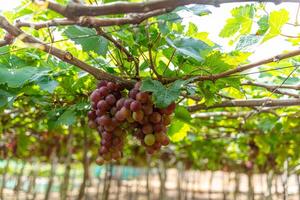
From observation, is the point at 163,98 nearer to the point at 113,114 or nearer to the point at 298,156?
the point at 113,114

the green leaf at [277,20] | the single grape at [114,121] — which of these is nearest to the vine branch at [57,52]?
the single grape at [114,121]

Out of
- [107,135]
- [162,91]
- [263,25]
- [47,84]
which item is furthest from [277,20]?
[47,84]

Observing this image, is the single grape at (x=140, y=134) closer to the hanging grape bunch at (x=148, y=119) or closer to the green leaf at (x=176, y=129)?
the hanging grape bunch at (x=148, y=119)

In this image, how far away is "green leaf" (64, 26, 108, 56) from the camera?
117 centimetres

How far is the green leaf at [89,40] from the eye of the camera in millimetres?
1173

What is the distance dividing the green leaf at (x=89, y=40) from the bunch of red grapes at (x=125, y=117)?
121 mm

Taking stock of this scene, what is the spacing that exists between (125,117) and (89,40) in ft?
0.82

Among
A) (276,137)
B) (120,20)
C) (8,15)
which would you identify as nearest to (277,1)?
(120,20)

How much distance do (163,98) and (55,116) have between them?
801 millimetres

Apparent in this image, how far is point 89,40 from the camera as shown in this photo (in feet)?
3.95

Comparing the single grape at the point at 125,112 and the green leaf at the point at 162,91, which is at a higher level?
the green leaf at the point at 162,91

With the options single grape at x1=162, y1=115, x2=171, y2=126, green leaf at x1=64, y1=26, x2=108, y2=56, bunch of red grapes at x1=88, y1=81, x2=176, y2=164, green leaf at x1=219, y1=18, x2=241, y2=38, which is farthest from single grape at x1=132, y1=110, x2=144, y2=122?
green leaf at x1=219, y1=18, x2=241, y2=38

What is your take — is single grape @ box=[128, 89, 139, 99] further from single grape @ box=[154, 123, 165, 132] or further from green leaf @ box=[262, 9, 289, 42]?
green leaf @ box=[262, 9, 289, 42]

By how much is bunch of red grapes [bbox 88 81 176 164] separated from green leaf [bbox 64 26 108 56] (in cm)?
12
